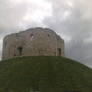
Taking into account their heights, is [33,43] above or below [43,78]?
above

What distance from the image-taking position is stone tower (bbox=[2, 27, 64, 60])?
27312mm

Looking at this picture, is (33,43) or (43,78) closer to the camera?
(43,78)

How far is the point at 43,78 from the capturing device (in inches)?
659

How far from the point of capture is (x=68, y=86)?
1532cm

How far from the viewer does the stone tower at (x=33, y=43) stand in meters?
27.3

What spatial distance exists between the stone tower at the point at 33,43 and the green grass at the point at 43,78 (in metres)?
5.82

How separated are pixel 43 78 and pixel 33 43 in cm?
1165

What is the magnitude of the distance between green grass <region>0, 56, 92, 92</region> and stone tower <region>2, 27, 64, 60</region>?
19.1 feet

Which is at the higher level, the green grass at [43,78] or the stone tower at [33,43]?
the stone tower at [33,43]

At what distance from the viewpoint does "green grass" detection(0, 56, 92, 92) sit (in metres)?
15.1

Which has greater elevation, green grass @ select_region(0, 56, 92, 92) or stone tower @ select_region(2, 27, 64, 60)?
stone tower @ select_region(2, 27, 64, 60)

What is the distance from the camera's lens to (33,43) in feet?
90.7

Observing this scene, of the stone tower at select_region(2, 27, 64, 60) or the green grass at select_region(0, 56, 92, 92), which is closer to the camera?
the green grass at select_region(0, 56, 92, 92)

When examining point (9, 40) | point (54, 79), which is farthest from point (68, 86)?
point (9, 40)
